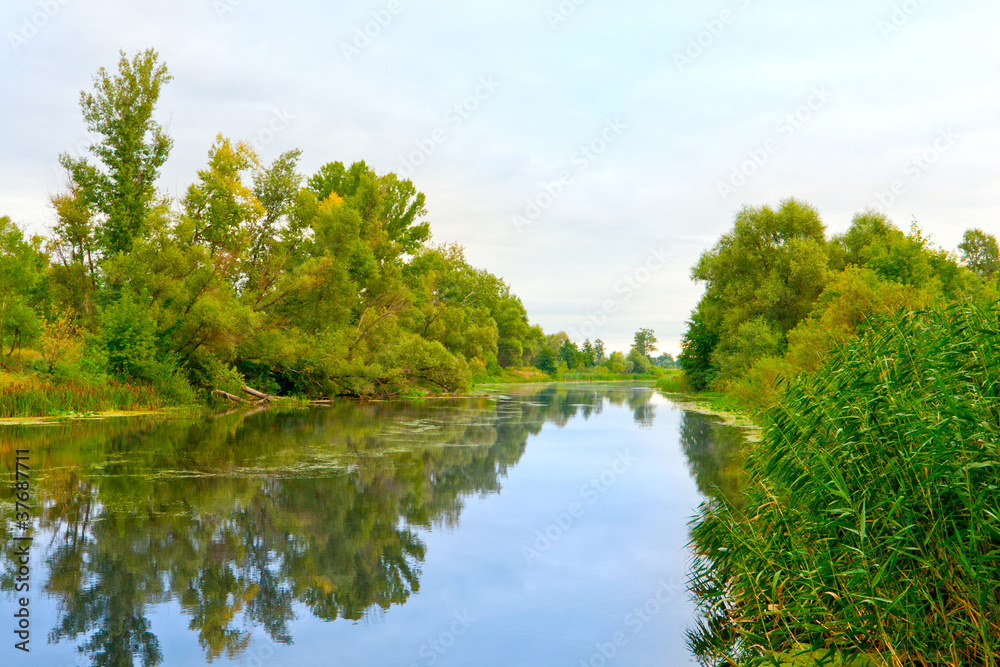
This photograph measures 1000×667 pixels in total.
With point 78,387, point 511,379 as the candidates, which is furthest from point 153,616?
point 511,379

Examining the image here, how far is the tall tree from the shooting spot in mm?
25688

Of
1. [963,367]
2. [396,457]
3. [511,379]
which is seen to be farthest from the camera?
[511,379]

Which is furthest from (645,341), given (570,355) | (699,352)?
(699,352)

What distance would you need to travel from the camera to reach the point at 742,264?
35.7 metres

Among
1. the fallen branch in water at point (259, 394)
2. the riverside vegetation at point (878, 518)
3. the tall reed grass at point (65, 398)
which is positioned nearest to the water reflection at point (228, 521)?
the tall reed grass at point (65, 398)

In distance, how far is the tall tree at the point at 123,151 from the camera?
25.7 metres

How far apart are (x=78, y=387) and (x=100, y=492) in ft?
36.1

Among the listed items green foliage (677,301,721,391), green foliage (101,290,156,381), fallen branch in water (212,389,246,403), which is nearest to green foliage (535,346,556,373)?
green foliage (677,301,721,391)

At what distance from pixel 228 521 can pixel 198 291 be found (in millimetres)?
17874

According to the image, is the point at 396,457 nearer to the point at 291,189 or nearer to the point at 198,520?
the point at 198,520

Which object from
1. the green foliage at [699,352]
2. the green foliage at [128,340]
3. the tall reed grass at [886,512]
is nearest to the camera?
the tall reed grass at [886,512]

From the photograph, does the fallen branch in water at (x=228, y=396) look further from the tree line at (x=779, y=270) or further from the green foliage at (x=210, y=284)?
the tree line at (x=779, y=270)

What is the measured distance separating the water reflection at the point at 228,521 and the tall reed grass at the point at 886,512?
3035 mm

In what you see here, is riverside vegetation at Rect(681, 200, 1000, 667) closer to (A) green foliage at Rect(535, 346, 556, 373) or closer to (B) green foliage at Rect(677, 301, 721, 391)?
(B) green foliage at Rect(677, 301, 721, 391)
